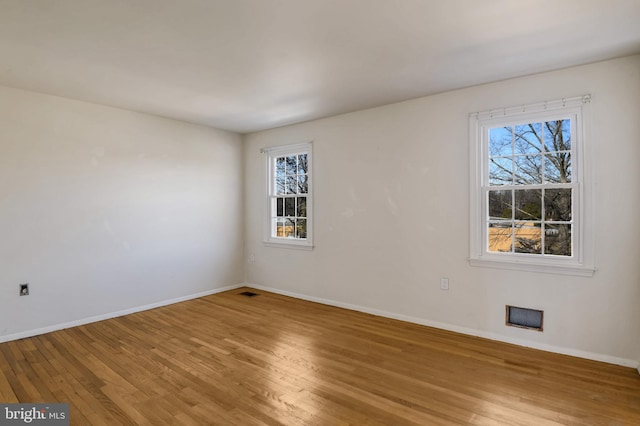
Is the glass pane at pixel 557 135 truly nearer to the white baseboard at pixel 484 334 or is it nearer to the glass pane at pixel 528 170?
the glass pane at pixel 528 170

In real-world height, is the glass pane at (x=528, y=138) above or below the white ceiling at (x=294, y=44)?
below

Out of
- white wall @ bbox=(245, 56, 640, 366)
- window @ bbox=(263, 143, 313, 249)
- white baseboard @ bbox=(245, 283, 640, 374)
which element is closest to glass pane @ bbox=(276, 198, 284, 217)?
window @ bbox=(263, 143, 313, 249)

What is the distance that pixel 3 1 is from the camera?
80.2 inches

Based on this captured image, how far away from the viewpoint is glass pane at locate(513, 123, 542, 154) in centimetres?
321

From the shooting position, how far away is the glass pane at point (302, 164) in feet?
16.6

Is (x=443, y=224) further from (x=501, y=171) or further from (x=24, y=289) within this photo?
(x=24, y=289)

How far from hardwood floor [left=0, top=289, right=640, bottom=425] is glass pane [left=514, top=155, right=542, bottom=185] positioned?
5.11ft

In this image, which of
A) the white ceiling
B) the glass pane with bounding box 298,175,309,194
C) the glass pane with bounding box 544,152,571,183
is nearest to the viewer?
the white ceiling

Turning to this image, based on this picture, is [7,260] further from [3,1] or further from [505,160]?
[505,160]

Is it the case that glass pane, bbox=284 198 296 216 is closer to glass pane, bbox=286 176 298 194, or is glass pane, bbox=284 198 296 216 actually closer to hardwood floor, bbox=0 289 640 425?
glass pane, bbox=286 176 298 194

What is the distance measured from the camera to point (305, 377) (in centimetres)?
263

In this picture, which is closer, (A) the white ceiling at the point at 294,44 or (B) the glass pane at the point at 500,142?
(A) the white ceiling at the point at 294,44

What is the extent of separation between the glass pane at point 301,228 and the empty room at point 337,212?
0.10ft

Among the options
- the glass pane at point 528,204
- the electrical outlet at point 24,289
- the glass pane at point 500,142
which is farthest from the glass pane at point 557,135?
the electrical outlet at point 24,289
